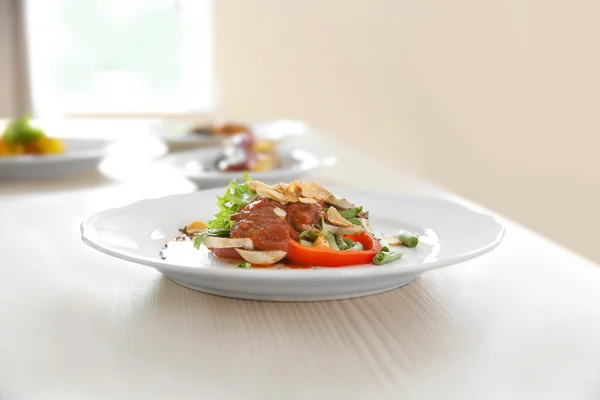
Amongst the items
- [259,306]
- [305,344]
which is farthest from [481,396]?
[259,306]

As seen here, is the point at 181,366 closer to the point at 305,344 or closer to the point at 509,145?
the point at 305,344

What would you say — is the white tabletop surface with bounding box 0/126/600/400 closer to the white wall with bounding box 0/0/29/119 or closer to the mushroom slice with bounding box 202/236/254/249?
the mushroom slice with bounding box 202/236/254/249

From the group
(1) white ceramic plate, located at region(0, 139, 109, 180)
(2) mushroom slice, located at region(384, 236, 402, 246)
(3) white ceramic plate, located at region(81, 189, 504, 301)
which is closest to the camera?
(3) white ceramic plate, located at region(81, 189, 504, 301)

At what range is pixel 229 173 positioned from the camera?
62.1 inches

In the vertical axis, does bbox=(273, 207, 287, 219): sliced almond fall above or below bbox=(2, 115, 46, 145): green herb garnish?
above

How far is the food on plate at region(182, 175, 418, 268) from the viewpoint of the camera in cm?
82

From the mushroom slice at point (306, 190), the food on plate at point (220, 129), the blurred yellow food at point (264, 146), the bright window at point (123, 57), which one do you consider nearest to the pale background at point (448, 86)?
the bright window at point (123, 57)

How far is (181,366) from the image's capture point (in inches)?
25.6

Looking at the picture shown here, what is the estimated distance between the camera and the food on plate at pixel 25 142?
1745 millimetres

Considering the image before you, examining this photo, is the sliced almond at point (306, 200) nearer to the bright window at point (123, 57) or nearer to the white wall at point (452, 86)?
the white wall at point (452, 86)

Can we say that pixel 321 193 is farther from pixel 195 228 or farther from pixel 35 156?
pixel 35 156

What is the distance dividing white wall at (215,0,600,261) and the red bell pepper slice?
3.25 metres

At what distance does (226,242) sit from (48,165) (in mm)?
976

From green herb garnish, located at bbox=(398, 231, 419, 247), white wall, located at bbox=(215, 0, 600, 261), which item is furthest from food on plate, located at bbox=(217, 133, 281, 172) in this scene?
white wall, located at bbox=(215, 0, 600, 261)
